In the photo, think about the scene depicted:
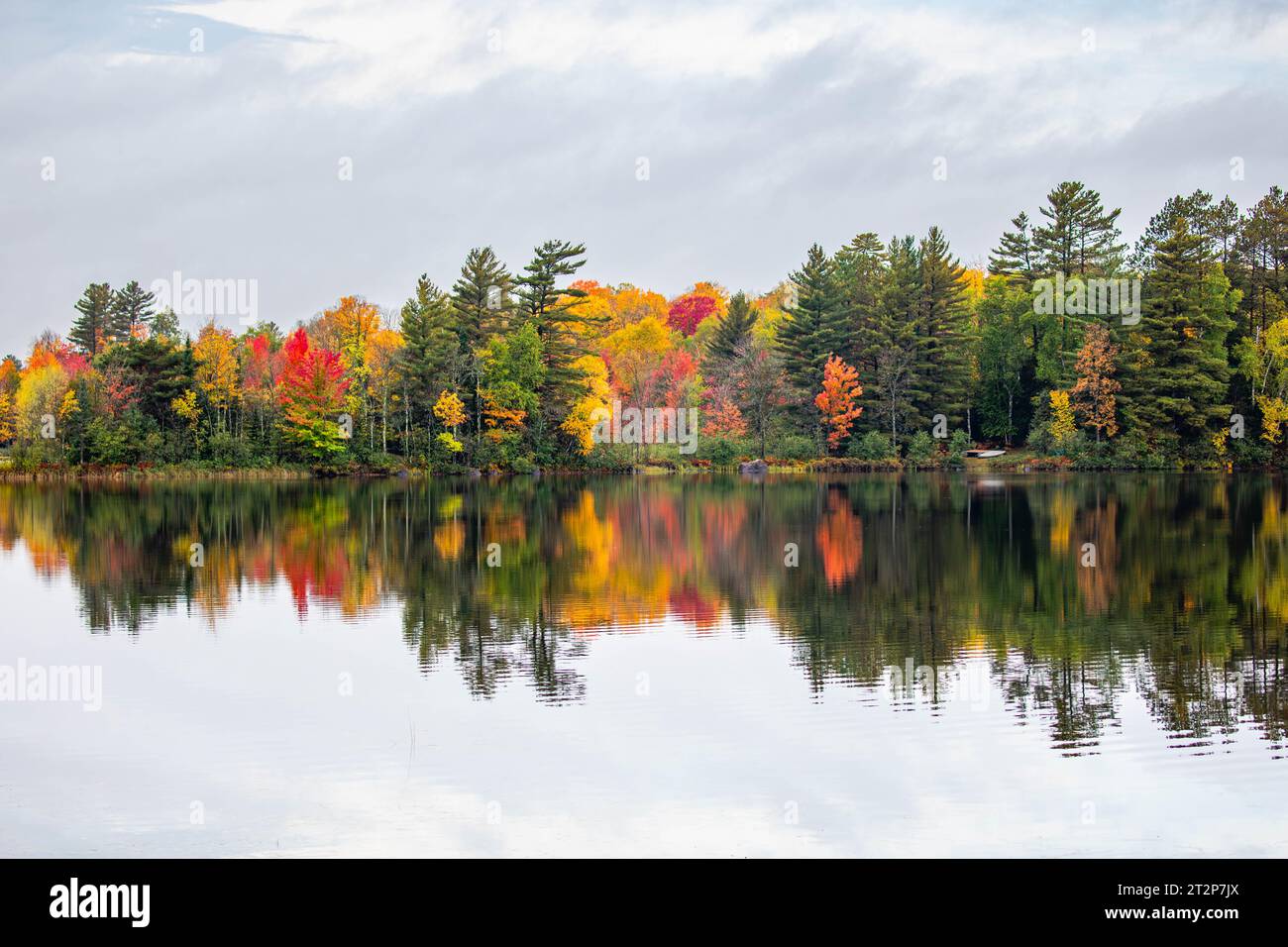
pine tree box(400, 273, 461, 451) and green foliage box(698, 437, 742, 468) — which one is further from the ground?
pine tree box(400, 273, 461, 451)

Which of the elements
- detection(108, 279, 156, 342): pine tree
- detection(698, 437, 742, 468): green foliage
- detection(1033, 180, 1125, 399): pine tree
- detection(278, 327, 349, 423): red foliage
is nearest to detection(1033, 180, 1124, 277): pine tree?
detection(1033, 180, 1125, 399): pine tree

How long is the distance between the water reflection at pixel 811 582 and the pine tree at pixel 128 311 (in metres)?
58.1

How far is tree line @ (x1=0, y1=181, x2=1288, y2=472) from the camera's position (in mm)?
64688

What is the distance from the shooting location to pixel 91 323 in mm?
94438

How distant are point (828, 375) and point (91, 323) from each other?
59.5m

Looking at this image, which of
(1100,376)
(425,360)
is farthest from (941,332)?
(425,360)

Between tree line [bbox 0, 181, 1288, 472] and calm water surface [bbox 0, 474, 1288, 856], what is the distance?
38888 mm

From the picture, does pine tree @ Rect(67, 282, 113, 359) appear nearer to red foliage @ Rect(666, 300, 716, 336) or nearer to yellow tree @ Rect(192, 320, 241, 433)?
yellow tree @ Rect(192, 320, 241, 433)

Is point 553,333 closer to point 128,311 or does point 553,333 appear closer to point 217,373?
point 217,373

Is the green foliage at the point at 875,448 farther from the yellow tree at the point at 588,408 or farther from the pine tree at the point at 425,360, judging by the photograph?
the pine tree at the point at 425,360

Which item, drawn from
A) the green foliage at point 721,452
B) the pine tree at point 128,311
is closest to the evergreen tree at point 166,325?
the pine tree at point 128,311

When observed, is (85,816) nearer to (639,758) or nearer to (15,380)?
(639,758)

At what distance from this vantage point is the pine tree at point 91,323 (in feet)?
308

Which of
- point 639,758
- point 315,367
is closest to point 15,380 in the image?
point 315,367
